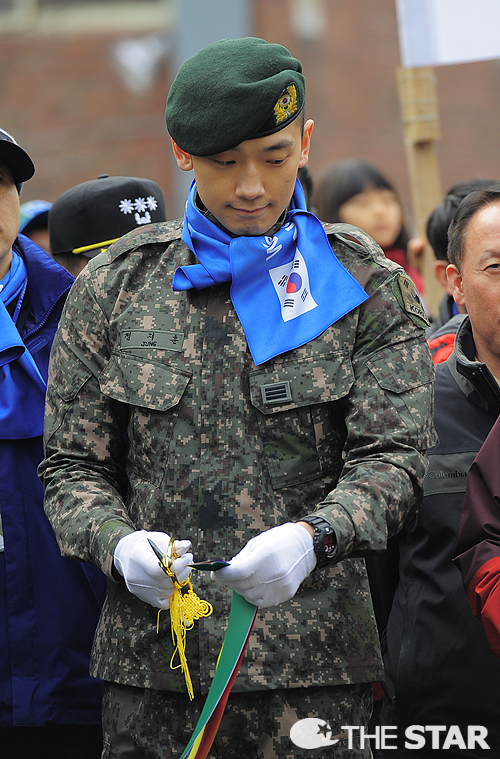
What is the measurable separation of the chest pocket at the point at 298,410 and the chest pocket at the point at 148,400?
17 cm

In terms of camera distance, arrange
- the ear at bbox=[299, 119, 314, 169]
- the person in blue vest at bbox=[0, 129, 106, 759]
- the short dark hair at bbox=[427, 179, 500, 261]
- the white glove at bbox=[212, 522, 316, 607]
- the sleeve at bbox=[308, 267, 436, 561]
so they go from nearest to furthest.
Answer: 1. the white glove at bbox=[212, 522, 316, 607]
2. the sleeve at bbox=[308, 267, 436, 561]
3. the ear at bbox=[299, 119, 314, 169]
4. the person in blue vest at bbox=[0, 129, 106, 759]
5. the short dark hair at bbox=[427, 179, 500, 261]

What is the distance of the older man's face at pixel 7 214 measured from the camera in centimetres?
259

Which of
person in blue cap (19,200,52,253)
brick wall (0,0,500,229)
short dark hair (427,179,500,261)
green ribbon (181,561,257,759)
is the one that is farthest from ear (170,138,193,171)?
brick wall (0,0,500,229)

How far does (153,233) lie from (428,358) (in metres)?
0.68

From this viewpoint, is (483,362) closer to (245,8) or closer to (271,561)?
(271,561)

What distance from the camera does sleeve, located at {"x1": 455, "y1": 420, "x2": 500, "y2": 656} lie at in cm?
211

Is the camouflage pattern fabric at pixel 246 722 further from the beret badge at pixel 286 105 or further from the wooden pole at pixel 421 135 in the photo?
the wooden pole at pixel 421 135

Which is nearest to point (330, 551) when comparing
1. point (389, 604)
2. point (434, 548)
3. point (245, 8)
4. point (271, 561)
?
point (271, 561)

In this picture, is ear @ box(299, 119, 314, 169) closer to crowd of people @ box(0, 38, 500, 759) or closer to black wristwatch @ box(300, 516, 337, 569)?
crowd of people @ box(0, 38, 500, 759)

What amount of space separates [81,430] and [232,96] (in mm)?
758

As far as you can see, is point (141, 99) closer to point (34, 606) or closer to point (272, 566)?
point (34, 606)

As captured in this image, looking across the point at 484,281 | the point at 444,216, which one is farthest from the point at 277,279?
the point at 444,216

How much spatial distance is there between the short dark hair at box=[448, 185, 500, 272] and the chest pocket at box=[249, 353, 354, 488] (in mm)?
922

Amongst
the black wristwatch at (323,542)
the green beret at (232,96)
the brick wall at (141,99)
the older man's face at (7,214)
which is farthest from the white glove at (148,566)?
the brick wall at (141,99)
